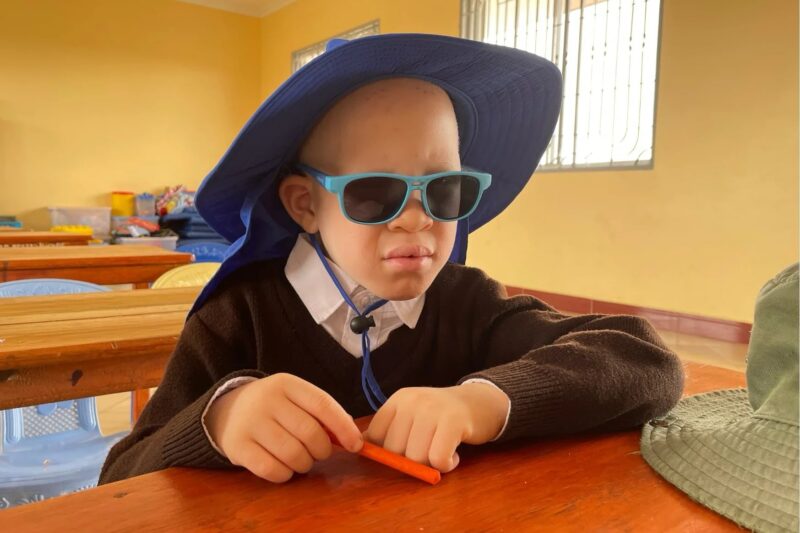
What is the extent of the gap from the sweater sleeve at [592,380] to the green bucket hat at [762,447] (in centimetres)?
9

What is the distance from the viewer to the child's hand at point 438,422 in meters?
0.56

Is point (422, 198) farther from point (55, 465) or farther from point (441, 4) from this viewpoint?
point (441, 4)

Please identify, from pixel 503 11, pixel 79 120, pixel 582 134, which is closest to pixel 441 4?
pixel 503 11

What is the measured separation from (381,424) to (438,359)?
0.36m

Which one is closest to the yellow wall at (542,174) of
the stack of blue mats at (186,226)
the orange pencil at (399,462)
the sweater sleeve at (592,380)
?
the stack of blue mats at (186,226)

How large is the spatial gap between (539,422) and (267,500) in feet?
0.88

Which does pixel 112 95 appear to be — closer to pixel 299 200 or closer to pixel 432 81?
pixel 299 200

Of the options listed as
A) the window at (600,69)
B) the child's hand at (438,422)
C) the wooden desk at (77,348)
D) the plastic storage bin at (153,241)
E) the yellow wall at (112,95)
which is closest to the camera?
the child's hand at (438,422)

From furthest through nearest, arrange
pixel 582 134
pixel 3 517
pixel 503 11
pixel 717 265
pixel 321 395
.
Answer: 1. pixel 503 11
2. pixel 582 134
3. pixel 717 265
4. pixel 321 395
5. pixel 3 517

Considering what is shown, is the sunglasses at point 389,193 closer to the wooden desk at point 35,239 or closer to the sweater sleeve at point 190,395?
the sweater sleeve at point 190,395

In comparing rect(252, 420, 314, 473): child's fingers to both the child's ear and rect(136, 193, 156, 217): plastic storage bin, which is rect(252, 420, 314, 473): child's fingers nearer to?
the child's ear

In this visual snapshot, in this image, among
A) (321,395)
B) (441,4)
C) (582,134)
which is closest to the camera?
(321,395)

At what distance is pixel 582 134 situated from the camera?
4812 mm

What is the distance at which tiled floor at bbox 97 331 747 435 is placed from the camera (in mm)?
2697
